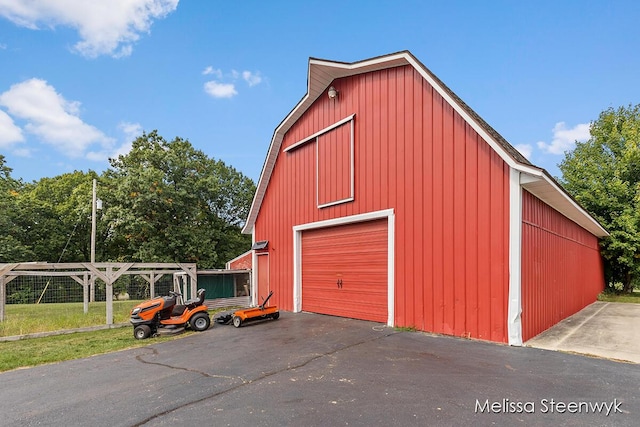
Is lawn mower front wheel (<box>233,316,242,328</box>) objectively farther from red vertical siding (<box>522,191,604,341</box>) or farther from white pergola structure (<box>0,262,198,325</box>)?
red vertical siding (<box>522,191,604,341</box>)

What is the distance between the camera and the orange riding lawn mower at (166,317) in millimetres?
7441

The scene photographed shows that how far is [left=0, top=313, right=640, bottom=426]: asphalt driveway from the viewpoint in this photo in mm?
3221

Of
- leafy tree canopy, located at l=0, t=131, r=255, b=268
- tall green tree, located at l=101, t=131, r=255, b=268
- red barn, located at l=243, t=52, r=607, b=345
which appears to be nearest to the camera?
red barn, located at l=243, t=52, r=607, b=345

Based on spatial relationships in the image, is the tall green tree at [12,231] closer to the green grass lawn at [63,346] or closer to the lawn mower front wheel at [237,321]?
the green grass lawn at [63,346]

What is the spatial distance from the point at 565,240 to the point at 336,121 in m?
7.00

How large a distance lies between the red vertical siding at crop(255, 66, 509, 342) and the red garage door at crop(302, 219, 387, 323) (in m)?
0.50

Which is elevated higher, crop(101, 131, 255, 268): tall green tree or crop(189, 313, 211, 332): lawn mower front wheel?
crop(101, 131, 255, 268): tall green tree

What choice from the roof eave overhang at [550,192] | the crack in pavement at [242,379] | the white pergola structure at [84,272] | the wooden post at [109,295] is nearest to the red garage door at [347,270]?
the crack in pavement at [242,379]

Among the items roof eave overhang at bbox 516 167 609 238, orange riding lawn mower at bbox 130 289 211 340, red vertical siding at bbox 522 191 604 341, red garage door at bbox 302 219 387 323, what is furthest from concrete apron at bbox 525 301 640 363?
orange riding lawn mower at bbox 130 289 211 340

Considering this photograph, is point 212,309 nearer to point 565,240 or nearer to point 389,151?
point 389,151

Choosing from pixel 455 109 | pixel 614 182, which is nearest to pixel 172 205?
pixel 455 109

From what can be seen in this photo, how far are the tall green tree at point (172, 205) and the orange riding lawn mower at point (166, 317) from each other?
15424mm

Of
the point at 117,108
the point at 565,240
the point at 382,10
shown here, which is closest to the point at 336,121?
the point at 382,10

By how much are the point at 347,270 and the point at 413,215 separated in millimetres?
2470
